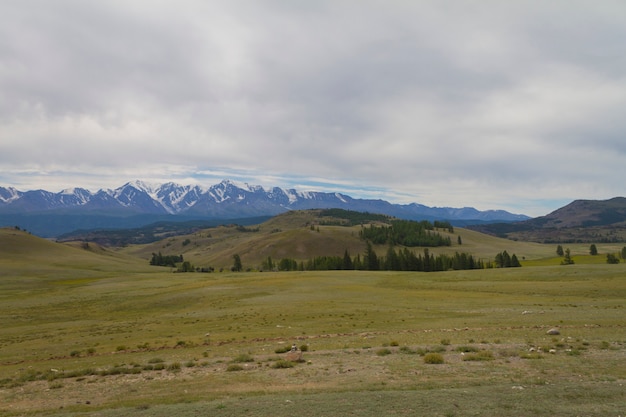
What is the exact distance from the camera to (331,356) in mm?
23922

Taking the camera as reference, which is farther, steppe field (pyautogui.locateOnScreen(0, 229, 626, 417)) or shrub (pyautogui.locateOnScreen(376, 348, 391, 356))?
shrub (pyautogui.locateOnScreen(376, 348, 391, 356))

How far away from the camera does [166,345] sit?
30094mm

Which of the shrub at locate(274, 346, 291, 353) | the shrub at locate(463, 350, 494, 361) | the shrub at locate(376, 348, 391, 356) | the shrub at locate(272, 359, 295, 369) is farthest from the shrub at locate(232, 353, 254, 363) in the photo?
the shrub at locate(463, 350, 494, 361)

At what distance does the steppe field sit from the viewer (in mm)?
15398

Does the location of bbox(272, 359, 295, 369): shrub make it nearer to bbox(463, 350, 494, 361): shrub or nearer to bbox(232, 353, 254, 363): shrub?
bbox(232, 353, 254, 363): shrub

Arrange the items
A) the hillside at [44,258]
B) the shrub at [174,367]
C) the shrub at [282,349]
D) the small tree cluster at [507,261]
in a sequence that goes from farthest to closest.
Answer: the hillside at [44,258], the small tree cluster at [507,261], the shrub at [282,349], the shrub at [174,367]

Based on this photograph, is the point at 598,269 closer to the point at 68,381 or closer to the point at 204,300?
the point at 204,300

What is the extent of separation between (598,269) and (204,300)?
68.3m

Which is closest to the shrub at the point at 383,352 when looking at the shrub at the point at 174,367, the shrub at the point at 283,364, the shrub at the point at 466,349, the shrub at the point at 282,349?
the shrub at the point at 466,349

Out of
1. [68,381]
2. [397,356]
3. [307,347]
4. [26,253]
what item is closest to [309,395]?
[397,356]

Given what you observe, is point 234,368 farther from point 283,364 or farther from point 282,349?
point 282,349

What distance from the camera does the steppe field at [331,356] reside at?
1540 centimetres

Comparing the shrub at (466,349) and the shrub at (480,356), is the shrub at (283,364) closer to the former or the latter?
the shrub at (480,356)

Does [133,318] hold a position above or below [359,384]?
below
